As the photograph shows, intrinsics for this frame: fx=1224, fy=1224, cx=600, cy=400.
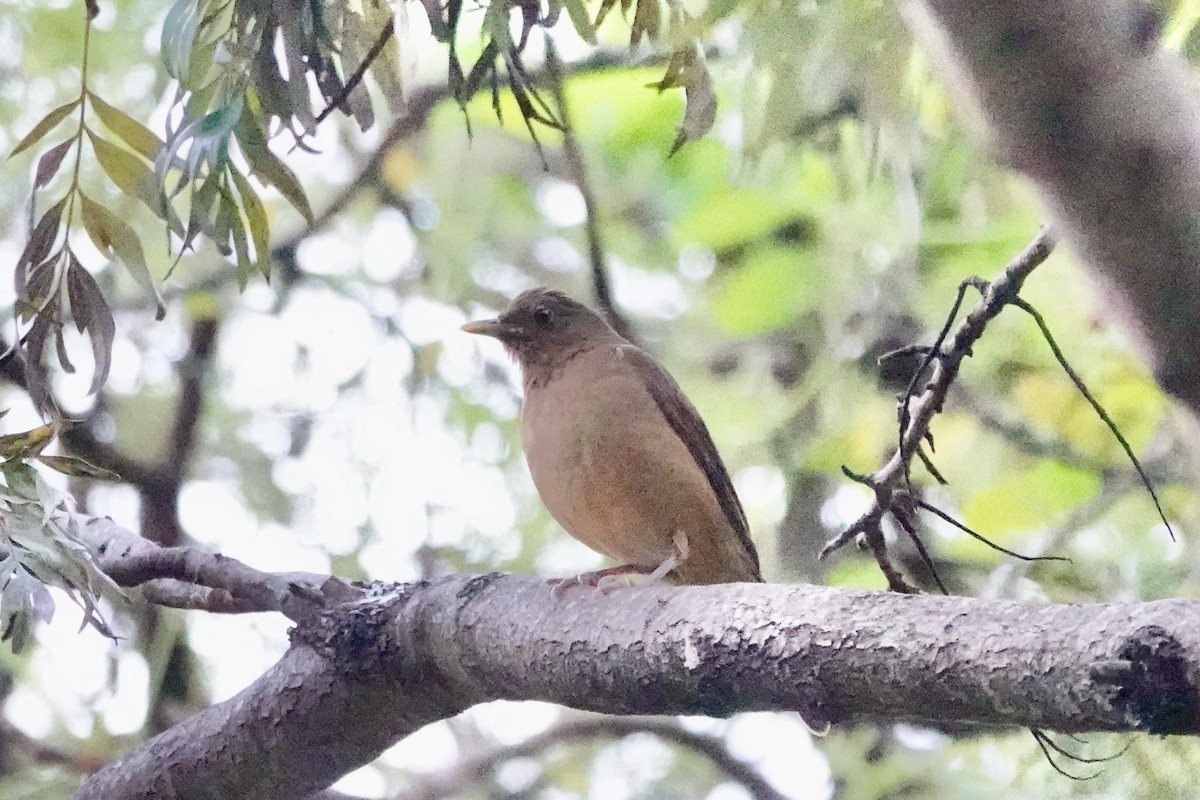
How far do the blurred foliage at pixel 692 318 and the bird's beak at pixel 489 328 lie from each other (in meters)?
0.49

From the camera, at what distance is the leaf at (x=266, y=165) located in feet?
5.76

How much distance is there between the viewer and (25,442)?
5.69ft

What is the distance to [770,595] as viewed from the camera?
4.57 feet

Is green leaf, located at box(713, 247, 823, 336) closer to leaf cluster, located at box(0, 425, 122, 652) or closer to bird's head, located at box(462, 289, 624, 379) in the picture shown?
bird's head, located at box(462, 289, 624, 379)

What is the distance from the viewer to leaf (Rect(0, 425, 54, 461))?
1719mm

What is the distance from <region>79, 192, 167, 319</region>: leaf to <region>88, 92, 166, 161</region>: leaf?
0.12 meters

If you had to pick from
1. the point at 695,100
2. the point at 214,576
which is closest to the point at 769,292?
the point at 695,100

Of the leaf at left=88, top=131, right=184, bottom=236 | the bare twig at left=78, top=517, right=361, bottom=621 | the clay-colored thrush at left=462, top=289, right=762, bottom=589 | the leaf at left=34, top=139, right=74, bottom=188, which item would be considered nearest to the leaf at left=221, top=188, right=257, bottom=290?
the leaf at left=88, top=131, right=184, bottom=236

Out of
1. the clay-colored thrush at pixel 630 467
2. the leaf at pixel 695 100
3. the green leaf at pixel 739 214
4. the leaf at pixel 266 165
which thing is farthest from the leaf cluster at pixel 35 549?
the green leaf at pixel 739 214

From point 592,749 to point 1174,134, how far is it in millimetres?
2373

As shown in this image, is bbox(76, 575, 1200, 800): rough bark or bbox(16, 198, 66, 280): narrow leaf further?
bbox(16, 198, 66, 280): narrow leaf

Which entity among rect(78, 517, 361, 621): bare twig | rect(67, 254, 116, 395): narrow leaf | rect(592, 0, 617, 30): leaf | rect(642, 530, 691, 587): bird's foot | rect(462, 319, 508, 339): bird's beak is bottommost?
rect(642, 530, 691, 587): bird's foot

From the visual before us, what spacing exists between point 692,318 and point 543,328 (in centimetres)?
85

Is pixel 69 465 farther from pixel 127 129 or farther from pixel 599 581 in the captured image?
pixel 599 581
